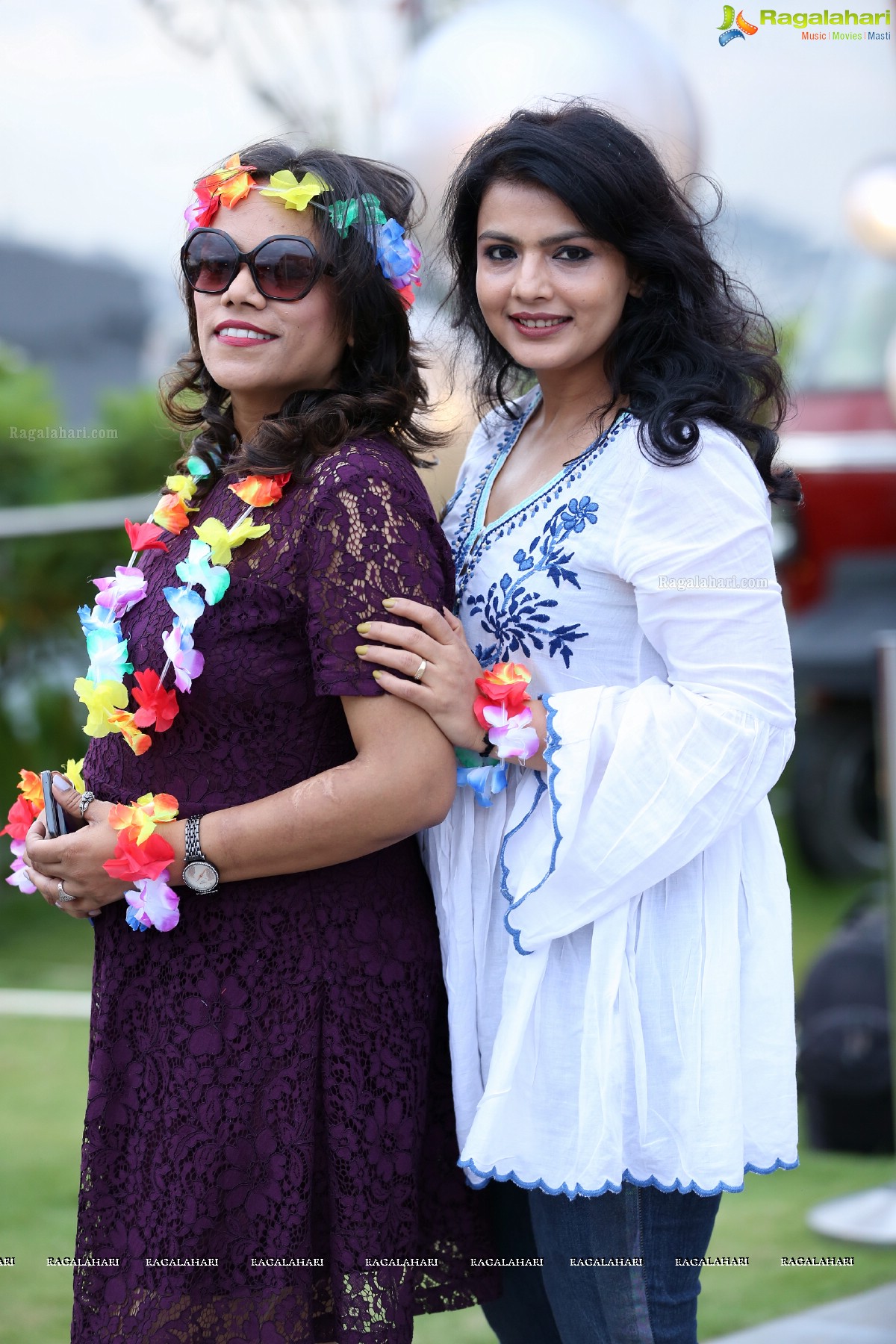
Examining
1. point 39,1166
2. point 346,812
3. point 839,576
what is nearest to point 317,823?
point 346,812

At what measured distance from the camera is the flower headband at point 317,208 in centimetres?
170

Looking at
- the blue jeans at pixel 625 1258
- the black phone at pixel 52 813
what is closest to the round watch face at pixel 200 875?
the black phone at pixel 52 813

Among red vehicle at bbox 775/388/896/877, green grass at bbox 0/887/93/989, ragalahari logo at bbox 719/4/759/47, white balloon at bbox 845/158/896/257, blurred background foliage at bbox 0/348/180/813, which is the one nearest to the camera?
ragalahari logo at bbox 719/4/759/47

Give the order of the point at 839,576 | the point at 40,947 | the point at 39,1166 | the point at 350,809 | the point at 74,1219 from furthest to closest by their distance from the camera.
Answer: the point at 839,576 → the point at 40,947 → the point at 39,1166 → the point at 74,1219 → the point at 350,809

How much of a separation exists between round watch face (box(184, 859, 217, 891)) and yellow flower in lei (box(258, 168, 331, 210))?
0.77 metres

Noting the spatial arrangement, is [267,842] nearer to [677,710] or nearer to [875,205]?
[677,710]

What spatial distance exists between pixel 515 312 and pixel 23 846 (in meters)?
0.90

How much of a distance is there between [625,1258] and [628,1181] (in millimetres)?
92

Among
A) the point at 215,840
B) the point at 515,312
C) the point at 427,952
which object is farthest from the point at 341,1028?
the point at 515,312

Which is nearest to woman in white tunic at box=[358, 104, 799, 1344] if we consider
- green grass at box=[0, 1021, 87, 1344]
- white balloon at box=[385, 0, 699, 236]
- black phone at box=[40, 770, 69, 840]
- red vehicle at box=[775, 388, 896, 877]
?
black phone at box=[40, 770, 69, 840]

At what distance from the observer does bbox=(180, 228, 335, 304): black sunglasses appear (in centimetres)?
168

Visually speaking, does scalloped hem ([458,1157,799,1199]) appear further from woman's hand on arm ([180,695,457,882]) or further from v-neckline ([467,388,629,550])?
v-neckline ([467,388,629,550])

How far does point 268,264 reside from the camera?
1.68 metres

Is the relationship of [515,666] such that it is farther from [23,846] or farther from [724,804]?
[23,846]
